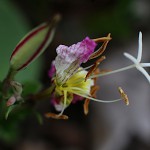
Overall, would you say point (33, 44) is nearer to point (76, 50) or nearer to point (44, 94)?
point (76, 50)

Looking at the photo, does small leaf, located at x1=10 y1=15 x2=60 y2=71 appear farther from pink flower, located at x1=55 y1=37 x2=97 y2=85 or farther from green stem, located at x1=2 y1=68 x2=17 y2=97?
pink flower, located at x1=55 y1=37 x2=97 y2=85

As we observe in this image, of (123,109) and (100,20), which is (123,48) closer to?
(100,20)

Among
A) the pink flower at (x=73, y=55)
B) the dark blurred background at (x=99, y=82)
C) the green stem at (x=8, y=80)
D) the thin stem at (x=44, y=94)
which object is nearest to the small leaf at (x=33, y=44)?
the green stem at (x=8, y=80)

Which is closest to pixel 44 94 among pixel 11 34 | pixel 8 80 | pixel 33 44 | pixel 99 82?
pixel 8 80

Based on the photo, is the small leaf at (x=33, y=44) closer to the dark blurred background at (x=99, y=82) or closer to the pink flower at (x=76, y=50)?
the pink flower at (x=76, y=50)

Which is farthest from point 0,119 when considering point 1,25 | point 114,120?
point 114,120
